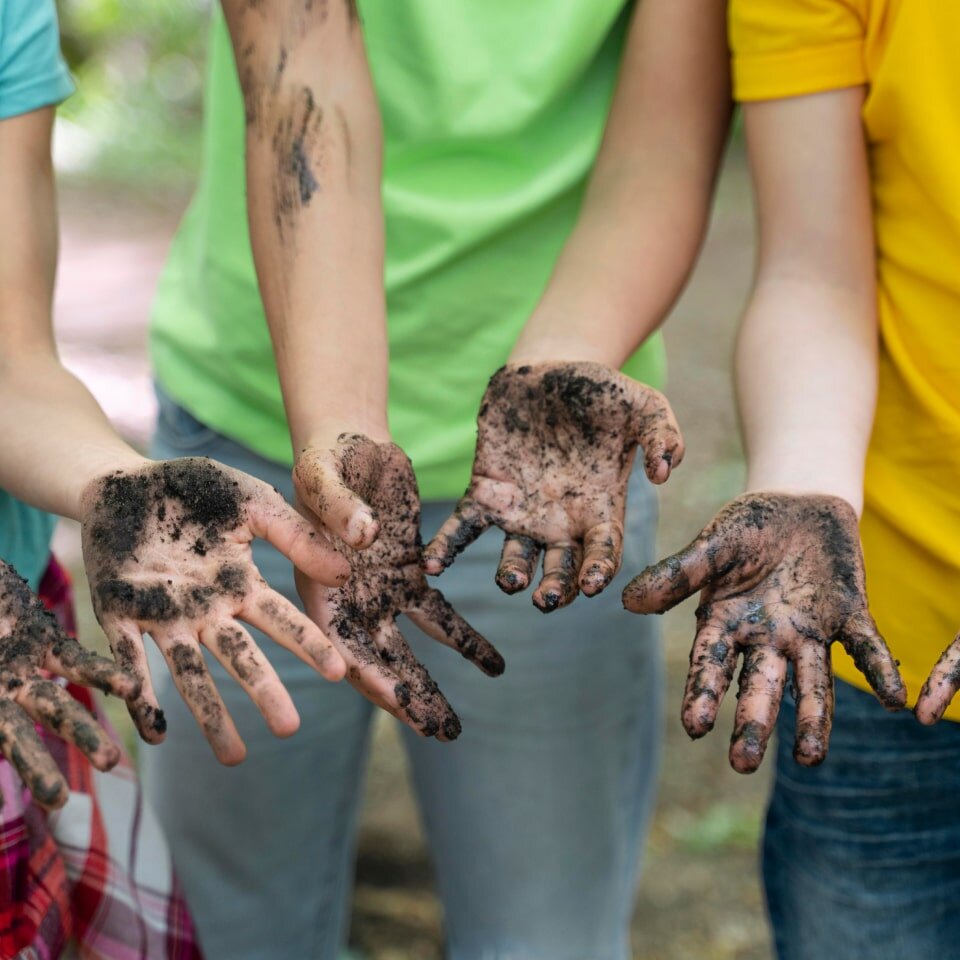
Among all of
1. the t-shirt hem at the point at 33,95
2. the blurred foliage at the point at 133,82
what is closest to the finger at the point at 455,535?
the t-shirt hem at the point at 33,95

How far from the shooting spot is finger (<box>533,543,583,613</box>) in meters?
1.20

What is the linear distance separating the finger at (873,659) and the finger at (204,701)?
1.86 feet

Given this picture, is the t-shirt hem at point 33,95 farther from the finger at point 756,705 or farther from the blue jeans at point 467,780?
the finger at point 756,705

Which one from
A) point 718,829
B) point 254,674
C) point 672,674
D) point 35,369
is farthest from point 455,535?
point 672,674

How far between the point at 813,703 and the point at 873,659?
7cm

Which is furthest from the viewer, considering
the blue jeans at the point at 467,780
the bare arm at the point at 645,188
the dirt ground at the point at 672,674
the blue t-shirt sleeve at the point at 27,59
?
the dirt ground at the point at 672,674

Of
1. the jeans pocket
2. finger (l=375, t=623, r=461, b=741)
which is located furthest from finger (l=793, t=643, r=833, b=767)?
the jeans pocket

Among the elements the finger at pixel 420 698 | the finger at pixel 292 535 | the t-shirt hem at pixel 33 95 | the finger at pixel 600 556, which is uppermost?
the t-shirt hem at pixel 33 95

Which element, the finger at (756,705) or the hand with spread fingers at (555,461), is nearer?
the finger at (756,705)

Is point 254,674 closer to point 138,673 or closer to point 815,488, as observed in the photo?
point 138,673

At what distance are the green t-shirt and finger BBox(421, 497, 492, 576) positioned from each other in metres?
0.26

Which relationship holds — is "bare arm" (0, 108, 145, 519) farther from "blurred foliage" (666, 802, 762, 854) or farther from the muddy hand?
"blurred foliage" (666, 802, 762, 854)

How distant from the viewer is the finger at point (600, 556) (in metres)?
1.18

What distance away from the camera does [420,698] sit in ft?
3.97
